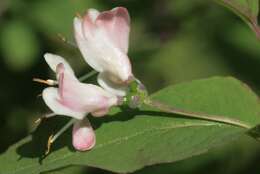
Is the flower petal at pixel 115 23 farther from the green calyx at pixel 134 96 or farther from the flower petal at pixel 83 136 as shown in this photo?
the flower petal at pixel 83 136

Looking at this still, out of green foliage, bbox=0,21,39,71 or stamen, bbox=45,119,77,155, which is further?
green foliage, bbox=0,21,39,71

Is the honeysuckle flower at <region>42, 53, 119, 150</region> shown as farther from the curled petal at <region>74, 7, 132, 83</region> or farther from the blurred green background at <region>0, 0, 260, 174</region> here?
the blurred green background at <region>0, 0, 260, 174</region>

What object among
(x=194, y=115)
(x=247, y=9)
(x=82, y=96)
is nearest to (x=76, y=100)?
(x=82, y=96)

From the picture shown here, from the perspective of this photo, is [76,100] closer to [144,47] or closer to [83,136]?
[83,136]

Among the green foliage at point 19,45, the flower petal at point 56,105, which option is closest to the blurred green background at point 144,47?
the green foliage at point 19,45

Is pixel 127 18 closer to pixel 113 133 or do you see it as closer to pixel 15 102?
pixel 113 133

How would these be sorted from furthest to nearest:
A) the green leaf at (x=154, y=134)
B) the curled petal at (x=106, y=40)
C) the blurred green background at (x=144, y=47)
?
the blurred green background at (x=144, y=47)
the curled petal at (x=106, y=40)
the green leaf at (x=154, y=134)

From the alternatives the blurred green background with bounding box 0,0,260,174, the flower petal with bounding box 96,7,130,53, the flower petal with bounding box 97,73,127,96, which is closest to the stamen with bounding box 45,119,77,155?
the flower petal with bounding box 97,73,127,96
